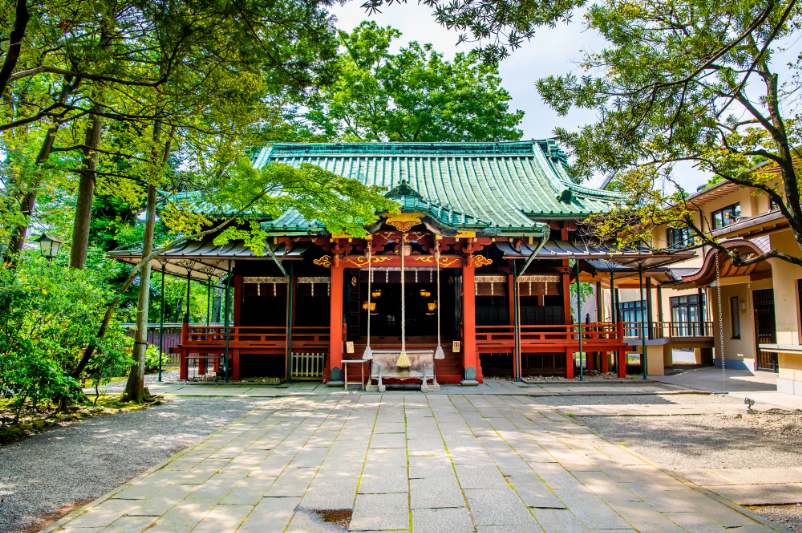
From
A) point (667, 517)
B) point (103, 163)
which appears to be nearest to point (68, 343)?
point (103, 163)

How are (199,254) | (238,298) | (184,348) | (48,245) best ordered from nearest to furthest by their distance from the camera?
1. (48,245)
2. (199,254)
3. (184,348)
4. (238,298)

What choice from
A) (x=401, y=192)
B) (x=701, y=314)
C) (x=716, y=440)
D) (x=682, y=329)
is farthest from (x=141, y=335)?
(x=682, y=329)

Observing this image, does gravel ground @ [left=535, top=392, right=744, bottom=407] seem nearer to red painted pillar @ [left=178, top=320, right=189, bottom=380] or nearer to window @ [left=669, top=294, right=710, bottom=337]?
red painted pillar @ [left=178, top=320, right=189, bottom=380]

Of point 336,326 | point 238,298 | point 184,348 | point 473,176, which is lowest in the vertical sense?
point 184,348

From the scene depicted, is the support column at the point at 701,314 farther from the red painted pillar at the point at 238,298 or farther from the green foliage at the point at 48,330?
the green foliage at the point at 48,330

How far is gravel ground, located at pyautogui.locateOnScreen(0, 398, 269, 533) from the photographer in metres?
4.25

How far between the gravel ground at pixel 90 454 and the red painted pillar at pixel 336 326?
267cm

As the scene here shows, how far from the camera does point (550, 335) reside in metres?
12.8

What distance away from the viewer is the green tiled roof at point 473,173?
1302 centimetres

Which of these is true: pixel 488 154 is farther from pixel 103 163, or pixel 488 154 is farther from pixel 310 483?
pixel 310 483

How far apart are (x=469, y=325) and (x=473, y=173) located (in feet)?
22.5

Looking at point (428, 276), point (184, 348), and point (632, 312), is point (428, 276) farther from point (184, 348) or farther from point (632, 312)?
point (632, 312)

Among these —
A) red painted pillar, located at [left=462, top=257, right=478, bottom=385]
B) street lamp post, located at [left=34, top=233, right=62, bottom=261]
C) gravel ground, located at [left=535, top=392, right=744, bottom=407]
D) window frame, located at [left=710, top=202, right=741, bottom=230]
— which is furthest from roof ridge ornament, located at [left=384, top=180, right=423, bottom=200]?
window frame, located at [left=710, top=202, right=741, bottom=230]

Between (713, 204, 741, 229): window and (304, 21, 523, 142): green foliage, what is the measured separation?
1081 centimetres
